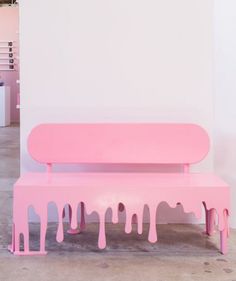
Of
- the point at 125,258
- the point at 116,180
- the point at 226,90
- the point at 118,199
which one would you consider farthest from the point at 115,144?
the point at 226,90

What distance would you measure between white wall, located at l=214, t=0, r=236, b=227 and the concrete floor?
491mm

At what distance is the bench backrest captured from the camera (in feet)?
9.48

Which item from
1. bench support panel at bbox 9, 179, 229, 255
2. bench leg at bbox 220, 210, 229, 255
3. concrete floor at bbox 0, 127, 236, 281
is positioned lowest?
concrete floor at bbox 0, 127, 236, 281

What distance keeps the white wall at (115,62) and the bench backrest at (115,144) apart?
0.25 m

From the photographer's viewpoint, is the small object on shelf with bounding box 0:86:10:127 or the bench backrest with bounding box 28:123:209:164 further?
the small object on shelf with bounding box 0:86:10:127

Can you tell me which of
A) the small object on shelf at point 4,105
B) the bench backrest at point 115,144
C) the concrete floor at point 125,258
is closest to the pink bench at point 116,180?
the bench backrest at point 115,144

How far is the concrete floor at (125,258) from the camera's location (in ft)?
7.47

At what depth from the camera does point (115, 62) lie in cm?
313

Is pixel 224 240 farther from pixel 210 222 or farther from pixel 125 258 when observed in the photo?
pixel 125 258

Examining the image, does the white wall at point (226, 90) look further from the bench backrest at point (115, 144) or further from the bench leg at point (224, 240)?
the bench leg at point (224, 240)

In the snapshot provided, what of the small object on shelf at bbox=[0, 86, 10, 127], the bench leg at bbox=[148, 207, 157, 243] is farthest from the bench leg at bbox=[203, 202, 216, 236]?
the small object on shelf at bbox=[0, 86, 10, 127]

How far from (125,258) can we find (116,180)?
0.46 meters

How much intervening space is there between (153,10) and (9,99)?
8547mm

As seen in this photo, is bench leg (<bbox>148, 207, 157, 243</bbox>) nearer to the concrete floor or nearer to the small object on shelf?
the concrete floor
